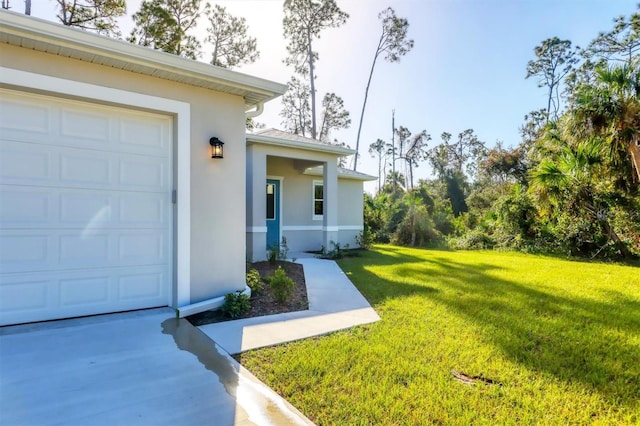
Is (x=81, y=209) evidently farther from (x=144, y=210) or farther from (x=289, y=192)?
(x=289, y=192)

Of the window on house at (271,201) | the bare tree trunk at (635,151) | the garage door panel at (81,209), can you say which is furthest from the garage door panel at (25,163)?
the bare tree trunk at (635,151)

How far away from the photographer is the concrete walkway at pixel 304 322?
385 centimetres

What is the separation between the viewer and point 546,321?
14.8 feet

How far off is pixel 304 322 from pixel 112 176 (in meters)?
3.25

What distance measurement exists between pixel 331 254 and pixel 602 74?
30.8 ft

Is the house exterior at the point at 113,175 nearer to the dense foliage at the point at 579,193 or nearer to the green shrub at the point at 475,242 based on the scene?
the dense foliage at the point at 579,193

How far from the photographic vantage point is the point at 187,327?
413 cm

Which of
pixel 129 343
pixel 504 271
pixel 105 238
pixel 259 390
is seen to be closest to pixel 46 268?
pixel 105 238

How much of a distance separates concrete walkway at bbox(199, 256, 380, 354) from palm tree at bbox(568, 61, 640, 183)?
8.77 metres

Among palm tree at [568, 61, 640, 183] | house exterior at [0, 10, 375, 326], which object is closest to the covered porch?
house exterior at [0, 10, 375, 326]

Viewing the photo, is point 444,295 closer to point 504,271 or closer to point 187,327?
point 504,271

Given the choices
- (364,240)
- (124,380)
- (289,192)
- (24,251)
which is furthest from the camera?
(364,240)

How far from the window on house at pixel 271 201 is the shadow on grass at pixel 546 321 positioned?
14.0ft

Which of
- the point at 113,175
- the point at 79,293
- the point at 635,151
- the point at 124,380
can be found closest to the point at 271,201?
the point at 113,175
